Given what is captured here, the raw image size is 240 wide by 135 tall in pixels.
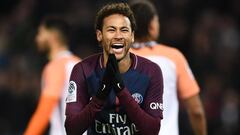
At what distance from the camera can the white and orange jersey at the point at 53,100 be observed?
7043 millimetres

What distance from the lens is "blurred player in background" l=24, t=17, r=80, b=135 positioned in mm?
7059

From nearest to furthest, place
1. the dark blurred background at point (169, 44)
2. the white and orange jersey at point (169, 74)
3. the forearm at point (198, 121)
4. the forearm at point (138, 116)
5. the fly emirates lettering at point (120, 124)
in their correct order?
→ the forearm at point (138, 116)
the fly emirates lettering at point (120, 124)
the white and orange jersey at point (169, 74)
the forearm at point (198, 121)
the dark blurred background at point (169, 44)

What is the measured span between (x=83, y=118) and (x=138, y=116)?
300 millimetres

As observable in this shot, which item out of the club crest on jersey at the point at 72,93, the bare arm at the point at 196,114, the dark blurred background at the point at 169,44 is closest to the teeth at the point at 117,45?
the club crest on jersey at the point at 72,93

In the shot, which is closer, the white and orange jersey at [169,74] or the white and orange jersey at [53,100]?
the white and orange jersey at [169,74]

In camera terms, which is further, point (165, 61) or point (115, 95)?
point (165, 61)

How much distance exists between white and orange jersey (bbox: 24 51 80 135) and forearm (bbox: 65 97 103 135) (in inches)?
86.9

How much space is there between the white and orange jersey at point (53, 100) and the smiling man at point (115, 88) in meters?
2.00

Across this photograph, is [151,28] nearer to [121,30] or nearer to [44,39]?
[121,30]

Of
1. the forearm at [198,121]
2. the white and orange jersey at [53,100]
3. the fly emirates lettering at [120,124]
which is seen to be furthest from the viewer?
the white and orange jersey at [53,100]

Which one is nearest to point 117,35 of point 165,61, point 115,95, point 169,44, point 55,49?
point 115,95

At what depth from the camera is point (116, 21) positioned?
4793 mm

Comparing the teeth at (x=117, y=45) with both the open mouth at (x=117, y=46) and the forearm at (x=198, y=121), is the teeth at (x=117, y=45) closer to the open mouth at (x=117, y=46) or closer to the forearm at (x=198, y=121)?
the open mouth at (x=117, y=46)

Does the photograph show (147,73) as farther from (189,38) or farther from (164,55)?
(189,38)
